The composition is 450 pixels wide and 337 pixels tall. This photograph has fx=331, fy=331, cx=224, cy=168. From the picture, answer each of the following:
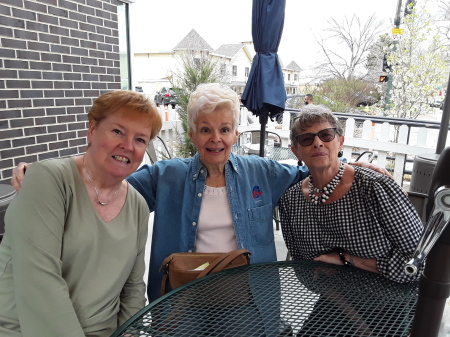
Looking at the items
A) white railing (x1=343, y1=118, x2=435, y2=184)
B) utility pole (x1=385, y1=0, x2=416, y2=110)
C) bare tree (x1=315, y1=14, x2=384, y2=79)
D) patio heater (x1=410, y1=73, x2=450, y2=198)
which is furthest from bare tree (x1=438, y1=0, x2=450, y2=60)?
patio heater (x1=410, y1=73, x2=450, y2=198)

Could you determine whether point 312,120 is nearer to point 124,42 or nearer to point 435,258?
point 435,258

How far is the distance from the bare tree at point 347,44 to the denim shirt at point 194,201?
7.96 metres

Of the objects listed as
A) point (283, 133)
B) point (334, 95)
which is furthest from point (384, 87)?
point (283, 133)

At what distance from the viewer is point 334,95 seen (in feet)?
26.4

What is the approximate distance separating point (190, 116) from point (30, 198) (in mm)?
819

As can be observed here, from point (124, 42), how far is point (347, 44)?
19.9ft

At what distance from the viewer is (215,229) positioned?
5.39ft

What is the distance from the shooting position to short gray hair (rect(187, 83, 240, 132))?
161 centimetres

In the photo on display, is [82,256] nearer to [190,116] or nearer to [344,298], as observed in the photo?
[190,116]

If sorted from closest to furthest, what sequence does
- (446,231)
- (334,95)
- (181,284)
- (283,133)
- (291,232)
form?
(446,231)
(181,284)
(291,232)
(283,133)
(334,95)

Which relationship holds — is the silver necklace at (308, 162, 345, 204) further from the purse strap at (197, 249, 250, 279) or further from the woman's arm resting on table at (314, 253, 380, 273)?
the purse strap at (197, 249, 250, 279)

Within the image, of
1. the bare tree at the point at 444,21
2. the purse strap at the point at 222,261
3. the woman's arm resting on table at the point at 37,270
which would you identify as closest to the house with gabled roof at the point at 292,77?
the bare tree at the point at 444,21

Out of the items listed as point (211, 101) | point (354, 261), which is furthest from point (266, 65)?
point (354, 261)

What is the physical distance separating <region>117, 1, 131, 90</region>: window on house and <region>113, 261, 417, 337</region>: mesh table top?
13.3ft
